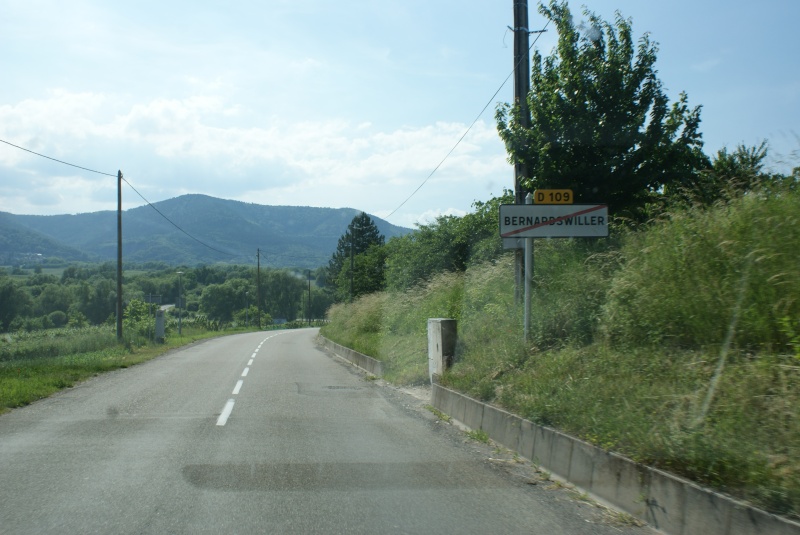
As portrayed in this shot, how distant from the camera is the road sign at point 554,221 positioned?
10.3 meters

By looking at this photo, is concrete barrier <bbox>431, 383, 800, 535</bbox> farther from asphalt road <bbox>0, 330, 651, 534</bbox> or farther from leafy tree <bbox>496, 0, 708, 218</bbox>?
leafy tree <bbox>496, 0, 708, 218</bbox>

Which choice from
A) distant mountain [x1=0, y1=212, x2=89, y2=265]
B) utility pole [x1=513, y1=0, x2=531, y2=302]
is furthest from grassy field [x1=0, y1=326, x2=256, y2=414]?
distant mountain [x1=0, y1=212, x2=89, y2=265]

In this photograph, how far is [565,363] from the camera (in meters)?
8.88

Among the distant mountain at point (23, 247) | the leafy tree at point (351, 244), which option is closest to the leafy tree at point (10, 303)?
→ the leafy tree at point (351, 244)

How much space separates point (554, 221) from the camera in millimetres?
10398

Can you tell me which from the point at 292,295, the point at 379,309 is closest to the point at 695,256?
the point at 379,309

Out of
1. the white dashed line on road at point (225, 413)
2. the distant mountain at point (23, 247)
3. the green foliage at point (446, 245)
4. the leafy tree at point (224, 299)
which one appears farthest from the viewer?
the distant mountain at point (23, 247)

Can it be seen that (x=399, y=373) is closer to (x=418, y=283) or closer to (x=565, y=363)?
(x=565, y=363)

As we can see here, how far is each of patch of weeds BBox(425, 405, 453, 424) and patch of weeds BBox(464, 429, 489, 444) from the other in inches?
47.5

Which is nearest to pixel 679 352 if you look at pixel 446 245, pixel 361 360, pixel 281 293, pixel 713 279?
pixel 713 279

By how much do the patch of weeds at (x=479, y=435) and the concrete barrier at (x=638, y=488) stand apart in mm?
214

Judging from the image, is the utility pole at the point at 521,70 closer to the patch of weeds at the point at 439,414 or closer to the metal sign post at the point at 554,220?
the metal sign post at the point at 554,220

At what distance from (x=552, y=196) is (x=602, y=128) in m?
2.74

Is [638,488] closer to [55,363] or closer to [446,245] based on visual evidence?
[55,363]
